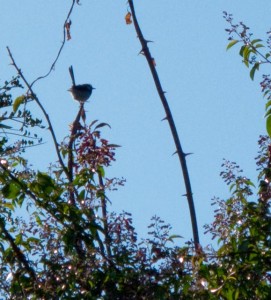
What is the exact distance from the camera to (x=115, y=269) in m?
4.51

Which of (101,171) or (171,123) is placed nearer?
(101,171)

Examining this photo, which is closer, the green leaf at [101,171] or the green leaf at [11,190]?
the green leaf at [11,190]

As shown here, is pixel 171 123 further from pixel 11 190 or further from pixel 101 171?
pixel 11 190

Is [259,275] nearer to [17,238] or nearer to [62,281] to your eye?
[62,281]

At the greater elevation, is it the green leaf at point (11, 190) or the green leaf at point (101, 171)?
the green leaf at point (101, 171)

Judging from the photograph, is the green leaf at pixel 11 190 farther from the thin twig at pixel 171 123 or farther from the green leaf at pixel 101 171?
the thin twig at pixel 171 123

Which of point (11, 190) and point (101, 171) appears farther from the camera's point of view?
point (101, 171)

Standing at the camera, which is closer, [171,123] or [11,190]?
[11,190]

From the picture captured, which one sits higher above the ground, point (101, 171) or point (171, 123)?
point (171, 123)

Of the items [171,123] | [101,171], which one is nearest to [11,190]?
[101,171]

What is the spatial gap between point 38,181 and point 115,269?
0.63 meters

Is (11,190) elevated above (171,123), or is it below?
below

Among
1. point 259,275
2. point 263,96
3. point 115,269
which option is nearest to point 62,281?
point 115,269

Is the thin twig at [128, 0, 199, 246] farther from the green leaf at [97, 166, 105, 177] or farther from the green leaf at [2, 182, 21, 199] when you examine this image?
the green leaf at [2, 182, 21, 199]
